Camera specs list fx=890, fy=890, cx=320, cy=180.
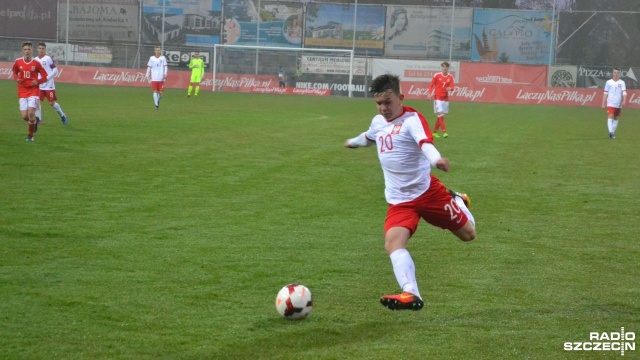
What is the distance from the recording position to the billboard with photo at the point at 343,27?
54969 millimetres

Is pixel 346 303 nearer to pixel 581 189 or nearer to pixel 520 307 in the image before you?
pixel 520 307

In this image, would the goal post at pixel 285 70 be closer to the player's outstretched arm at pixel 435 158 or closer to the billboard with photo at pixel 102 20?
the billboard with photo at pixel 102 20

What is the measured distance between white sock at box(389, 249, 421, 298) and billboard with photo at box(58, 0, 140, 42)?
1996 inches

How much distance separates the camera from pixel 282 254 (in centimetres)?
892

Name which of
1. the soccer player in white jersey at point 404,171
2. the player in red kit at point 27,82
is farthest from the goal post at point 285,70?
the soccer player in white jersey at point 404,171

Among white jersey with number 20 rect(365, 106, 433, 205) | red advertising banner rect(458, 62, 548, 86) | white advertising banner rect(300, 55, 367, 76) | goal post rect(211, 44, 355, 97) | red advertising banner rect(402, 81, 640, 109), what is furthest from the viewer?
white advertising banner rect(300, 55, 367, 76)

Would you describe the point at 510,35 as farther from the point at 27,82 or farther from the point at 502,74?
the point at 27,82

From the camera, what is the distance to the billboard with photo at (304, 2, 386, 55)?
55.0 metres

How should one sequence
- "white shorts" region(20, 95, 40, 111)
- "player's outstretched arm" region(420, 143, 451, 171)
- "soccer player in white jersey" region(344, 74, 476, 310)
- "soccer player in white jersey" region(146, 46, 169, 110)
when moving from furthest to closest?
"soccer player in white jersey" region(146, 46, 169, 110)
"white shorts" region(20, 95, 40, 111)
"soccer player in white jersey" region(344, 74, 476, 310)
"player's outstretched arm" region(420, 143, 451, 171)

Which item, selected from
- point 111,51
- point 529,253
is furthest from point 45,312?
point 111,51

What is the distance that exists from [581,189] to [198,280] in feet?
28.9

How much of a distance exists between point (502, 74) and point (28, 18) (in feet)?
98.5

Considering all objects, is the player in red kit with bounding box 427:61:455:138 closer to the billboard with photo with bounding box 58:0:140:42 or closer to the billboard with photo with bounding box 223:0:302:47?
the billboard with photo with bounding box 223:0:302:47

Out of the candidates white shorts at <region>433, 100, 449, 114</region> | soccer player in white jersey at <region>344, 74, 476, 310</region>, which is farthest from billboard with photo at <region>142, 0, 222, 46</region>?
soccer player in white jersey at <region>344, 74, 476, 310</region>
